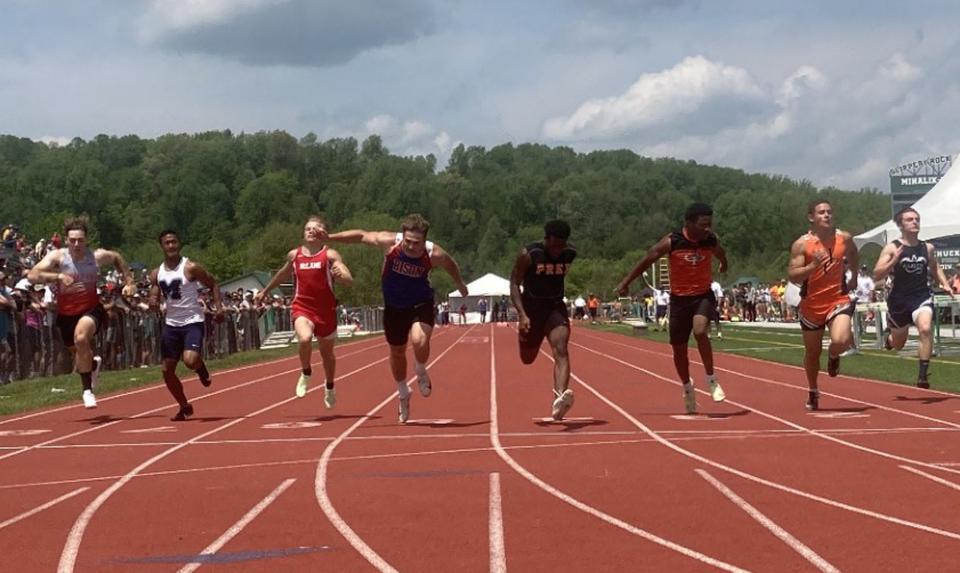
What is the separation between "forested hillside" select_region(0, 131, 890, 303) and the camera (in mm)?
115000

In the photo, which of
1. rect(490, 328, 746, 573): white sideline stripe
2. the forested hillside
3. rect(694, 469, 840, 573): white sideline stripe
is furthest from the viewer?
the forested hillside

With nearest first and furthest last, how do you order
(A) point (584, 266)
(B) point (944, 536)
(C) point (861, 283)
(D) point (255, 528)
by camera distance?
(B) point (944, 536) < (D) point (255, 528) < (C) point (861, 283) < (A) point (584, 266)

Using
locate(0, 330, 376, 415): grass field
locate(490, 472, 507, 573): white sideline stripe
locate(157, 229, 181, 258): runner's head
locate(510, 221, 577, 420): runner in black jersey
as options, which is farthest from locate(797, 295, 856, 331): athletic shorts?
locate(0, 330, 376, 415): grass field

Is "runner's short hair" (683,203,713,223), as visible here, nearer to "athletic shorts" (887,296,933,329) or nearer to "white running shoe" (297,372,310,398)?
"athletic shorts" (887,296,933,329)

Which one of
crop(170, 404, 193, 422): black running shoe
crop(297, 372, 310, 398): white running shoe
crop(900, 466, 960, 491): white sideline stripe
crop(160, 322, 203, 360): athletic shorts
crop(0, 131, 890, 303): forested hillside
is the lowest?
crop(900, 466, 960, 491): white sideline stripe

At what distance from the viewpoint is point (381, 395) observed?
16094 millimetres

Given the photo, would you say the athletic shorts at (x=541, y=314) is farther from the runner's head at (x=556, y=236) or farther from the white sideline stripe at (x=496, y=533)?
the white sideline stripe at (x=496, y=533)

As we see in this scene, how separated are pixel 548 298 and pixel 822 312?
266 cm

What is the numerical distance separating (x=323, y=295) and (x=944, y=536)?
25.3 feet

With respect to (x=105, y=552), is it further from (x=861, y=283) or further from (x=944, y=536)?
(x=861, y=283)

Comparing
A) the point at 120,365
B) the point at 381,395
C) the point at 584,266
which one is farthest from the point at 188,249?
the point at 381,395

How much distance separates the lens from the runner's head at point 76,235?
13.3m

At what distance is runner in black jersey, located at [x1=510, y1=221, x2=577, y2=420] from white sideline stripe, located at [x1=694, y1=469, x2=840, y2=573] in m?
3.34

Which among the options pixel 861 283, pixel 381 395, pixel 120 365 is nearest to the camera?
pixel 381 395
